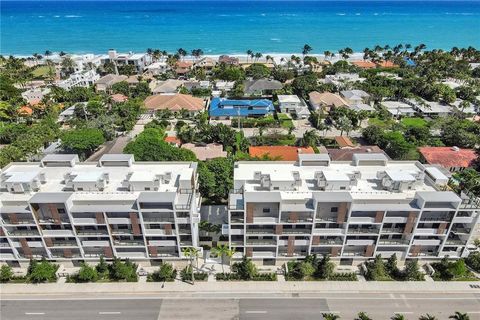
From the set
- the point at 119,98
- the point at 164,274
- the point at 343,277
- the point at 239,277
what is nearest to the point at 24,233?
the point at 164,274

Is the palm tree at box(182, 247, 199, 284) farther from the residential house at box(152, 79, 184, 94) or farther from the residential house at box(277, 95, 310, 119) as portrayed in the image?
the residential house at box(152, 79, 184, 94)

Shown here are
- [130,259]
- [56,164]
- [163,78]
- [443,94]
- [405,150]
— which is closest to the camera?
[130,259]

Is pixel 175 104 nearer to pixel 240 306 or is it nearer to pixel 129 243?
pixel 129 243

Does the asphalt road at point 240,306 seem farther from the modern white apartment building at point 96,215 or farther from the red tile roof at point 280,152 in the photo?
the red tile roof at point 280,152

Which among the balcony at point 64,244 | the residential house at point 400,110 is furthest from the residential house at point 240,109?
the balcony at point 64,244

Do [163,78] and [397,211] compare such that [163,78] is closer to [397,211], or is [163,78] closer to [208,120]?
[208,120]

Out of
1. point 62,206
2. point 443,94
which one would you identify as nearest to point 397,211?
point 62,206
